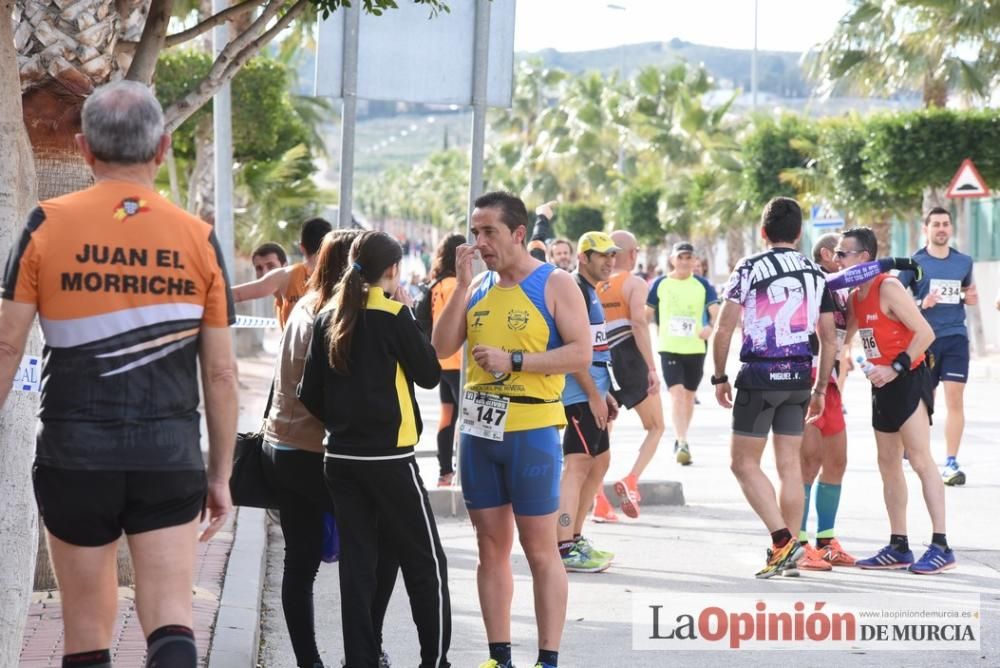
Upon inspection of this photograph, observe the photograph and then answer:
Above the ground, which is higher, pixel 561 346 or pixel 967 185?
pixel 967 185

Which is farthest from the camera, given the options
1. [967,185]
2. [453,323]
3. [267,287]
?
[967,185]

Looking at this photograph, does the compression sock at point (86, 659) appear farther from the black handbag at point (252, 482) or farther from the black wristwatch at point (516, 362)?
the black wristwatch at point (516, 362)

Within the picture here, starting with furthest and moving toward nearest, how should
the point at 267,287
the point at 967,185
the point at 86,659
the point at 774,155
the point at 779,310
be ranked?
the point at 774,155, the point at 967,185, the point at 267,287, the point at 779,310, the point at 86,659

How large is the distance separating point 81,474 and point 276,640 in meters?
3.29

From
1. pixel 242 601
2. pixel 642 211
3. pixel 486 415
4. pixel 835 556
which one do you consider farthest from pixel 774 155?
pixel 486 415

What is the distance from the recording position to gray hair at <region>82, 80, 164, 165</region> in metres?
4.08

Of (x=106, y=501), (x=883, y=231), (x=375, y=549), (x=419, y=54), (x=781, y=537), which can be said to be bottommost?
(x=781, y=537)

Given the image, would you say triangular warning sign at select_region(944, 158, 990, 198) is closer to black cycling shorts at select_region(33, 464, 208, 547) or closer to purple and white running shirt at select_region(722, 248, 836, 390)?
purple and white running shirt at select_region(722, 248, 836, 390)

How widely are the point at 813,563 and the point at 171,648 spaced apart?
205 inches

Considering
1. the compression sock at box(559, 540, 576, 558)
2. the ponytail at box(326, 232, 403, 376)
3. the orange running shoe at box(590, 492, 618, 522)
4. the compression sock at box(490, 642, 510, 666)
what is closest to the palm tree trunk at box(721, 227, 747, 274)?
the orange running shoe at box(590, 492, 618, 522)

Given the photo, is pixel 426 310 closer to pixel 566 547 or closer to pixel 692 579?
pixel 566 547

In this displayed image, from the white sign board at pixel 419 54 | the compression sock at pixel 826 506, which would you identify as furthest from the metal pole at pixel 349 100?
the compression sock at pixel 826 506

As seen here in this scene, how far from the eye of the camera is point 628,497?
34.0 ft

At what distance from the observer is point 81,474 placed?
4.00 meters
